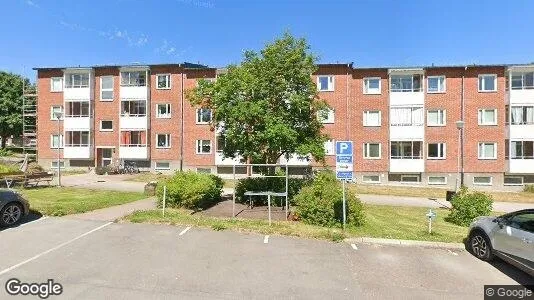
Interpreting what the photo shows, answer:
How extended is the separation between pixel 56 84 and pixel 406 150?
35.8m

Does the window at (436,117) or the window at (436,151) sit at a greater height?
the window at (436,117)

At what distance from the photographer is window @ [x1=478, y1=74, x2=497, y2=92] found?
3422 cm

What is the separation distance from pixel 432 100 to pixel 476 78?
4.16m

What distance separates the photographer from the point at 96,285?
743 cm

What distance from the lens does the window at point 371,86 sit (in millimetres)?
35375

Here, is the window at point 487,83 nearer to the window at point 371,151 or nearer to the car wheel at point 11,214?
the window at point 371,151

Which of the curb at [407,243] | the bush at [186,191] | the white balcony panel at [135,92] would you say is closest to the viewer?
the curb at [407,243]

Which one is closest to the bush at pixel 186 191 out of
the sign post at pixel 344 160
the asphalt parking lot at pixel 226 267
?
the asphalt parking lot at pixel 226 267

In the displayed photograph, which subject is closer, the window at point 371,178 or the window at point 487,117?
the window at point 487,117

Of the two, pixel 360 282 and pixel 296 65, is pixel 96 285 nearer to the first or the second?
pixel 360 282

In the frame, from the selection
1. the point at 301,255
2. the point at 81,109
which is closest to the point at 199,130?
the point at 81,109

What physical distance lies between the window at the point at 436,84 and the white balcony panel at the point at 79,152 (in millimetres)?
33513

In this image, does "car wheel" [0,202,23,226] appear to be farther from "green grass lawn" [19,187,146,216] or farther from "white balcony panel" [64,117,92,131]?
"white balcony panel" [64,117,92,131]

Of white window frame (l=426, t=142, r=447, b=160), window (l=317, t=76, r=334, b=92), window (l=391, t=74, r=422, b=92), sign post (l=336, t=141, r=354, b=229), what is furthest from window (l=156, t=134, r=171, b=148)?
sign post (l=336, t=141, r=354, b=229)
